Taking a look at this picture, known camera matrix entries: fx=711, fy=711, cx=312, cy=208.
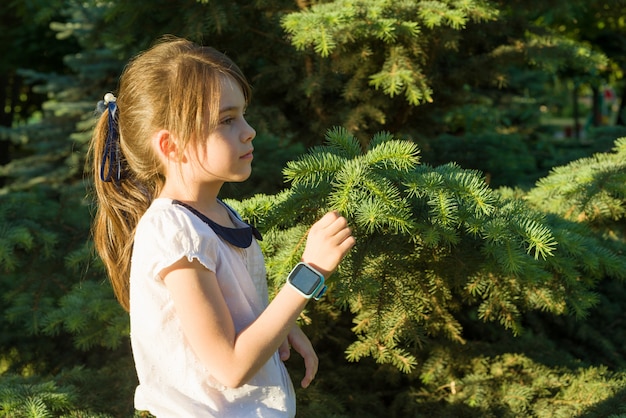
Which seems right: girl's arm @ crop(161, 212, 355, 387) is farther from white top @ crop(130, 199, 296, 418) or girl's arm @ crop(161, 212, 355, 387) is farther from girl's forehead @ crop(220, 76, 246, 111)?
girl's forehead @ crop(220, 76, 246, 111)

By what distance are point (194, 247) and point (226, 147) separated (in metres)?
0.26

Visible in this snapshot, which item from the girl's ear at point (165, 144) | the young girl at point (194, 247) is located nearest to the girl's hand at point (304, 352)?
the young girl at point (194, 247)

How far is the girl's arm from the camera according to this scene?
1.45 m

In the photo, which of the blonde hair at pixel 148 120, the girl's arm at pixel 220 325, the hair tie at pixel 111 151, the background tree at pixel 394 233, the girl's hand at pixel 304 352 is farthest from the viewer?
the background tree at pixel 394 233

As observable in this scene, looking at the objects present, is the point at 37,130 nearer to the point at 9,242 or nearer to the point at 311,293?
the point at 9,242

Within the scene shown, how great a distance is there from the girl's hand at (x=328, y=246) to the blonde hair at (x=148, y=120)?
1.12 feet

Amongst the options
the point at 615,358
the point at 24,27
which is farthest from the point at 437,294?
the point at 24,27

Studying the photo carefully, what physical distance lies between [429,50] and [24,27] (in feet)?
15.8

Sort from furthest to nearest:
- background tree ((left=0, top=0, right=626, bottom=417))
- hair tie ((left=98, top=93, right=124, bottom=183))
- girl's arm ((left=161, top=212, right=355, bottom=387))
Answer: background tree ((left=0, top=0, right=626, bottom=417)) < hair tie ((left=98, top=93, right=124, bottom=183)) < girl's arm ((left=161, top=212, right=355, bottom=387))

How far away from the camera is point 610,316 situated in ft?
11.8

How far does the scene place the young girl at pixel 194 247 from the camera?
1473 millimetres

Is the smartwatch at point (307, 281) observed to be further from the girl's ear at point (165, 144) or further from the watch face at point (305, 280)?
the girl's ear at point (165, 144)

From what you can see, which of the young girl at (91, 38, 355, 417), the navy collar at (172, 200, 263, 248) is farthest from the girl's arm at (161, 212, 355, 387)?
the navy collar at (172, 200, 263, 248)

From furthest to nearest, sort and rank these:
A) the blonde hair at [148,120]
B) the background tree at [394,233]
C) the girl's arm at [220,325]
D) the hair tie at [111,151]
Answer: the background tree at [394,233] < the hair tie at [111,151] < the blonde hair at [148,120] < the girl's arm at [220,325]
